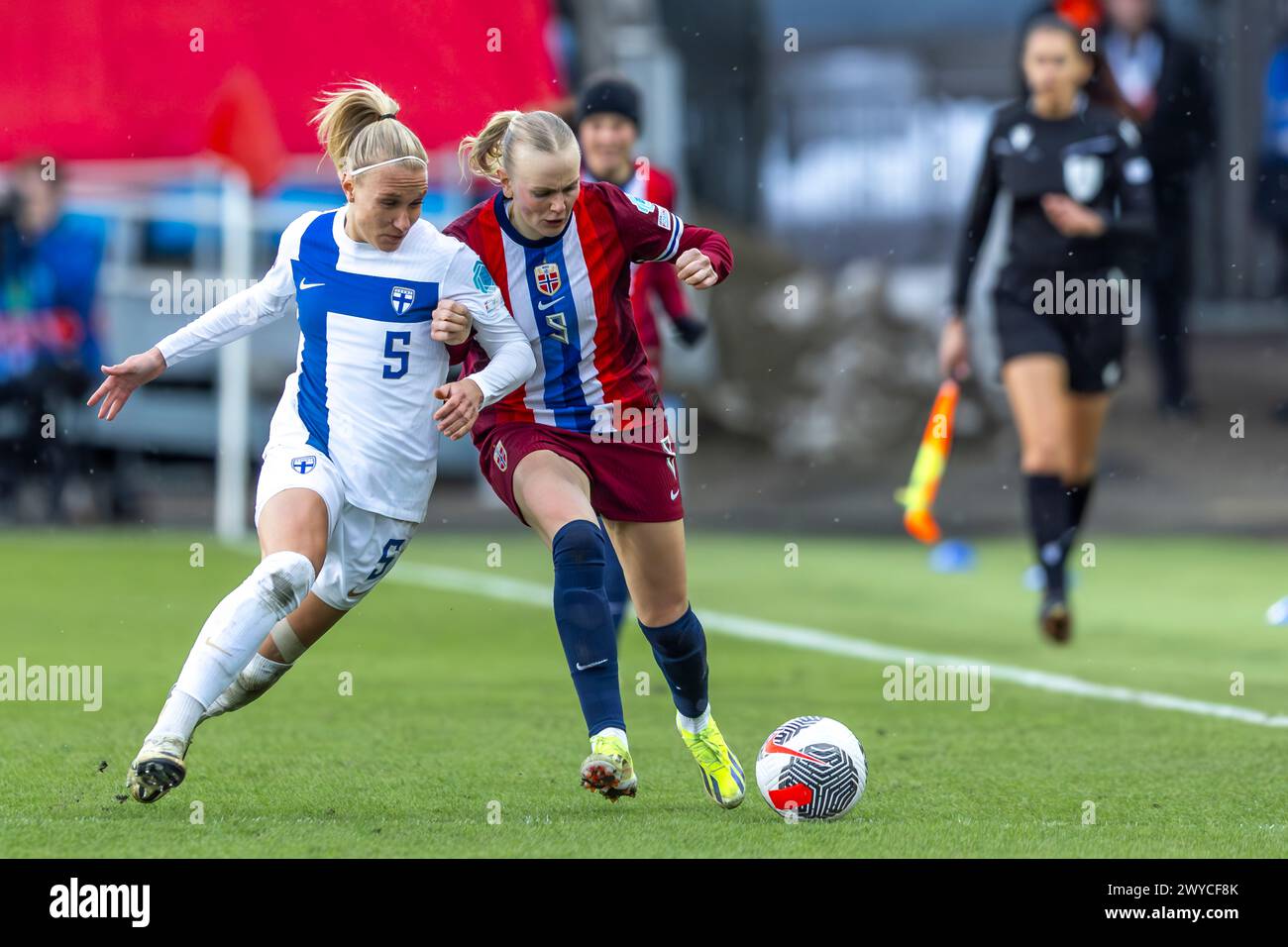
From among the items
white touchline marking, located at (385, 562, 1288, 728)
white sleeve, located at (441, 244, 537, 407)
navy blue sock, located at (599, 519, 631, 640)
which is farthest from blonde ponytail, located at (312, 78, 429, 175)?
white touchline marking, located at (385, 562, 1288, 728)

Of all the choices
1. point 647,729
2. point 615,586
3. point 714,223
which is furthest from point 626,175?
point 714,223

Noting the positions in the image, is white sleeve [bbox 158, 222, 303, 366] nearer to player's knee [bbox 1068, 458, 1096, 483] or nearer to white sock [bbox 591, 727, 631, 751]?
white sock [bbox 591, 727, 631, 751]

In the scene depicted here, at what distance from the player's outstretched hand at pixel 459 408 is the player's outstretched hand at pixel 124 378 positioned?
0.79 m

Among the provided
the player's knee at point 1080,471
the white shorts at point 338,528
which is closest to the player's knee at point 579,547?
the white shorts at point 338,528

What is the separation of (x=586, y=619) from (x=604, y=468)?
1.59ft

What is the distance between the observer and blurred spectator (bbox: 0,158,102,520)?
14914mm

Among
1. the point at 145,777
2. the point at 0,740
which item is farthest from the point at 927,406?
the point at 145,777

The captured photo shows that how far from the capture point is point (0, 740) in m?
6.85

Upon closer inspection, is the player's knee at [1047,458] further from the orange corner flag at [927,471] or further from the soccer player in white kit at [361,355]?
the soccer player in white kit at [361,355]

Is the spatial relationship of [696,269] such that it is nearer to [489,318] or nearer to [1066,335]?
[489,318]

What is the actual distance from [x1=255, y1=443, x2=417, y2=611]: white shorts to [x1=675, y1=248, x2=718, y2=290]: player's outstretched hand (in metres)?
1.01

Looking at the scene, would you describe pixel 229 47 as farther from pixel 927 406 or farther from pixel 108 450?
pixel 927 406

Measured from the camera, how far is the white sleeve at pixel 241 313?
231 inches

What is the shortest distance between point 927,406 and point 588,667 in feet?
43.1
